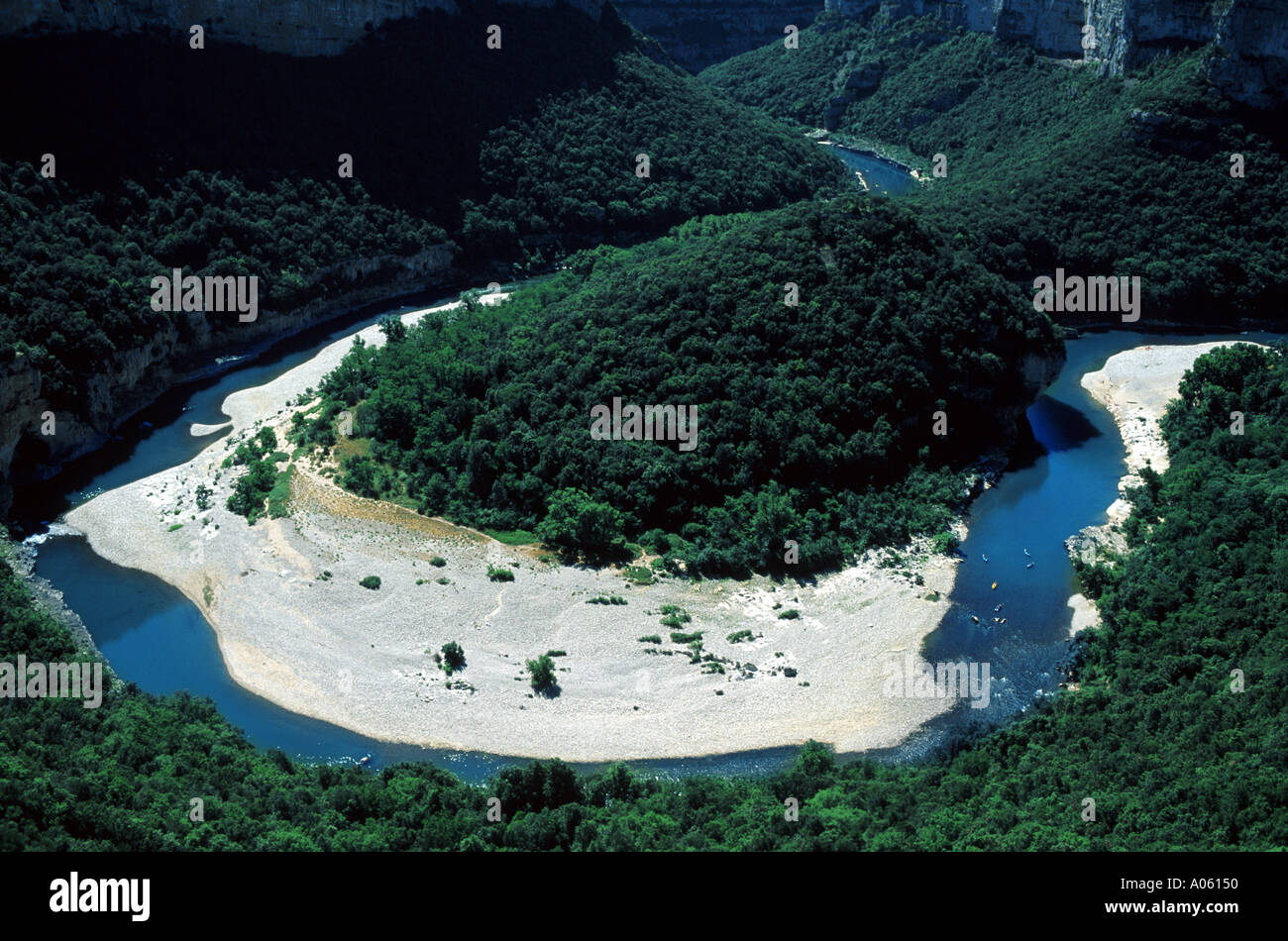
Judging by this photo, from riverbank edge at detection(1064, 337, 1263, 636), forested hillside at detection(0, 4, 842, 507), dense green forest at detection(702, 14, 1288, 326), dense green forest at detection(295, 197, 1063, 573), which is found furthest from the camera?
dense green forest at detection(702, 14, 1288, 326)

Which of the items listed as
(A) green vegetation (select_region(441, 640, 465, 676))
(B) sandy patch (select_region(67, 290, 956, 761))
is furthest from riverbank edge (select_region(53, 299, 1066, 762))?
(A) green vegetation (select_region(441, 640, 465, 676))

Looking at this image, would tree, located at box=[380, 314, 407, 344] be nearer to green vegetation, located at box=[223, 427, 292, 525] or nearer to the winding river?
the winding river

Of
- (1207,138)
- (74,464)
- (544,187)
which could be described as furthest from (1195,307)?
(74,464)

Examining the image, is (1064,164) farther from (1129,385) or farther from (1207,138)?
(1129,385)

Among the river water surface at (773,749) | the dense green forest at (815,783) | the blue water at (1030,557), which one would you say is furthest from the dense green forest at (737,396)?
the dense green forest at (815,783)

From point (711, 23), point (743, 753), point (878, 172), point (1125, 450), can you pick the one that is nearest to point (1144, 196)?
point (1125, 450)

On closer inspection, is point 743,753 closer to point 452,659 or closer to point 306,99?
point 452,659

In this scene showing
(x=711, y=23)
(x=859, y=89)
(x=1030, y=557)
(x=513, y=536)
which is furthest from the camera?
(x=711, y=23)
